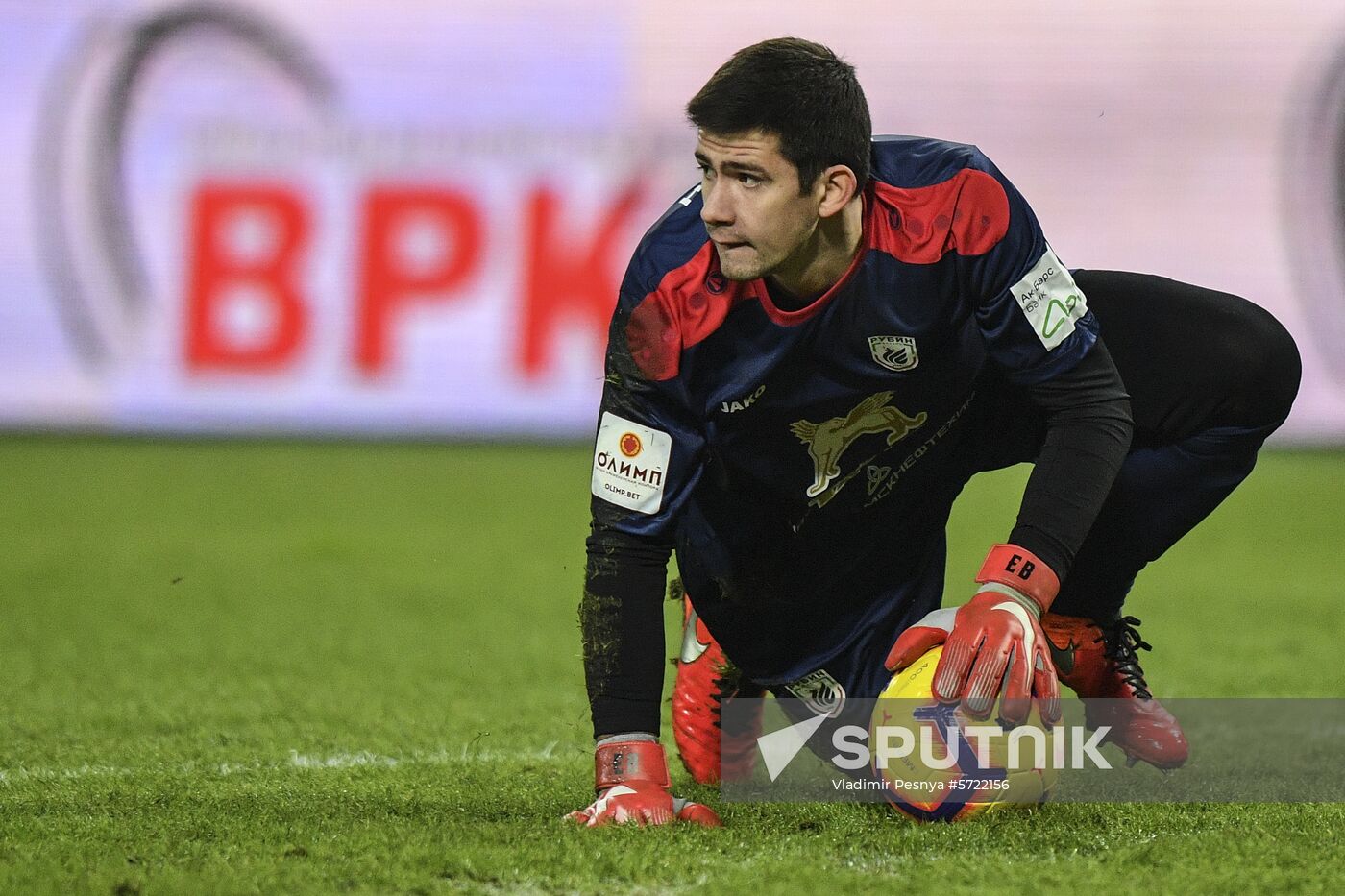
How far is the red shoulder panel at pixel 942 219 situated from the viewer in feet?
9.03

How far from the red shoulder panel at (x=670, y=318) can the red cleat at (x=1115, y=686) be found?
1031mm

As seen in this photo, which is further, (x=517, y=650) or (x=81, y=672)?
(x=517, y=650)

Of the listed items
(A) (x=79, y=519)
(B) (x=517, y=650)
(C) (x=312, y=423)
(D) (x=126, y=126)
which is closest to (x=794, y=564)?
(B) (x=517, y=650)

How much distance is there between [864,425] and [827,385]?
0.14m

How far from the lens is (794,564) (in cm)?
319

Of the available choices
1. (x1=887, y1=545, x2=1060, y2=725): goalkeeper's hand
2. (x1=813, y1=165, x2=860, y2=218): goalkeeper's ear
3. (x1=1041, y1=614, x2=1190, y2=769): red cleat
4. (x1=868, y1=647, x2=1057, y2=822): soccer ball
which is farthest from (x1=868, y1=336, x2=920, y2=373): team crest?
(x1=1041, y1=614, x2=1190, y2=769): red cleat

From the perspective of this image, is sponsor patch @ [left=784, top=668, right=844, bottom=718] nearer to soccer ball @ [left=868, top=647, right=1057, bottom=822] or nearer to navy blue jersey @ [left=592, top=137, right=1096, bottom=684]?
navy blue jersey @ [left=592, top=137, right=1096, bottom=684]

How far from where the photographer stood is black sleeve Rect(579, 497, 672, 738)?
2678mm

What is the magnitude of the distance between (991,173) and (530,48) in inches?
371

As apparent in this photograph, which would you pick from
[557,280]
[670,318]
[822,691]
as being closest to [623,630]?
[670,318]

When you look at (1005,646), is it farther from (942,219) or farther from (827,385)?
(942,219)

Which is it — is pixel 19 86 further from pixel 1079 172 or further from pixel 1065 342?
pixel 1065 342

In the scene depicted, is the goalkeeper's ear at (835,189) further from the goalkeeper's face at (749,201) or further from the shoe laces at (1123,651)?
the shoe laces at (1123,651)

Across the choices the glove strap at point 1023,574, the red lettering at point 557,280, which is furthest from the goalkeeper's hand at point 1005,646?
the red lettering at point 557,280
